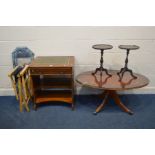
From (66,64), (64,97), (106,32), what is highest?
(106,32)

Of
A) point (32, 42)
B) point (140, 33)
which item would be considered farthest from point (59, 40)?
point (140, 33)

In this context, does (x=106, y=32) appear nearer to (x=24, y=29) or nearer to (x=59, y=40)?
(x=59, y=40)

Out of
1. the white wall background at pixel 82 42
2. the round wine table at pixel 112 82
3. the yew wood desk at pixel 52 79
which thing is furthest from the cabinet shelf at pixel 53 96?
the white wall background at pixel 82 42

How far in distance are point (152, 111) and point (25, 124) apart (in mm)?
1808

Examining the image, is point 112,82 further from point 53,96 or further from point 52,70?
point 53,96

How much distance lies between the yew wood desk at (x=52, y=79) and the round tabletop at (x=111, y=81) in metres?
0.23

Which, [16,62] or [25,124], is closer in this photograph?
[25,124]

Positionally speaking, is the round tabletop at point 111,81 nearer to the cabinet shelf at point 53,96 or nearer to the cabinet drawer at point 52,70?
the cabinet drawer at point 52,70

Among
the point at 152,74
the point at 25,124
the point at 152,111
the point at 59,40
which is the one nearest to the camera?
the point at 25,124

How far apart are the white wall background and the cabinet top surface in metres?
0.14

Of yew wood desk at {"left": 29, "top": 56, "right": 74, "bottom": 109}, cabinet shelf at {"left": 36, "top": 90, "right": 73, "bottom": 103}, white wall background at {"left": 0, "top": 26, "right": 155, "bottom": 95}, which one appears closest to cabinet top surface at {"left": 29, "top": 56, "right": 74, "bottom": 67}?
yew wood desk at {"left": 29, "top": 56, "right": 74, "bottom": 109}

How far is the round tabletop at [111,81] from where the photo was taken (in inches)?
94.8

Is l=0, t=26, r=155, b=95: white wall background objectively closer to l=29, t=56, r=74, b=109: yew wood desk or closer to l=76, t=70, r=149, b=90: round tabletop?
l=29, t=56, r=74, b=109: yew wood desk

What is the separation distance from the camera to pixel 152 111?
2.73 meters
